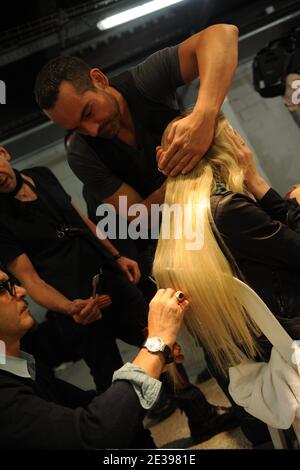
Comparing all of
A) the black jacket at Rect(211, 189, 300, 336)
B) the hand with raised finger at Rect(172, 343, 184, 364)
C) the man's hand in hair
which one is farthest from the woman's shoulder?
the hand with raised finger at Rect(172, 343, 184, 364)

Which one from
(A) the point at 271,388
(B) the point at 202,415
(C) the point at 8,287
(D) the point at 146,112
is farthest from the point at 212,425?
(D) the point at 146,112

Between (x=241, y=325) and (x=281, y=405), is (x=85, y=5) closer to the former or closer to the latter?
(x=241, y=325)

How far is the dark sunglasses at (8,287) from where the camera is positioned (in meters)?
0.97

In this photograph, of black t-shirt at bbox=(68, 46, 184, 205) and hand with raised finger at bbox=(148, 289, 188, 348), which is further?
black t-shirt at bbox=(68, 46, 184, 205)

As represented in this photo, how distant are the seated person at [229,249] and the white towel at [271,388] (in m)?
0.05

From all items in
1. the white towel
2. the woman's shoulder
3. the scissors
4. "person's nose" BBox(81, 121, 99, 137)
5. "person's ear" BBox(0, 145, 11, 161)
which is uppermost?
"person's nose" BBox(81, 121, 99, 137)

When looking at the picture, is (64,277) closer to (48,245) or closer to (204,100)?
(48,245)

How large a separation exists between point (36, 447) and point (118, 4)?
1.15 meters

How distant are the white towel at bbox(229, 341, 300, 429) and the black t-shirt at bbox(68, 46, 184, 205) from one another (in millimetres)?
547

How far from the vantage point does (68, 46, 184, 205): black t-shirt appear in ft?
3.60

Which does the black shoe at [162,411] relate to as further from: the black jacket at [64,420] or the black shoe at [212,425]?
the black jacket at [64,420]

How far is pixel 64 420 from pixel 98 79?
0.85 metres

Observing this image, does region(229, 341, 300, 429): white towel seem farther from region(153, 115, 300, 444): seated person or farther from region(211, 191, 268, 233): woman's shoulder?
region(211, 191, 268, 233): woman's shoulder

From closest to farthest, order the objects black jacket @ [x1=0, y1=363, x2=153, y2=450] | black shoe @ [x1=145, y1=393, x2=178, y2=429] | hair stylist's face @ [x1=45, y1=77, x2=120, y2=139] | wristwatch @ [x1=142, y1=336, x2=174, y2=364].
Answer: black jacket @ [x1=0, y1=363, x2=153, y2=450], wristwatch @ [x1=142, y1=336, x2=174, y2=364], hair stylist's face @ [x1=45, y1=77, x2=120, y2=139], black shoe @ [x1=145, y1=393, x2=178, y2=429]
